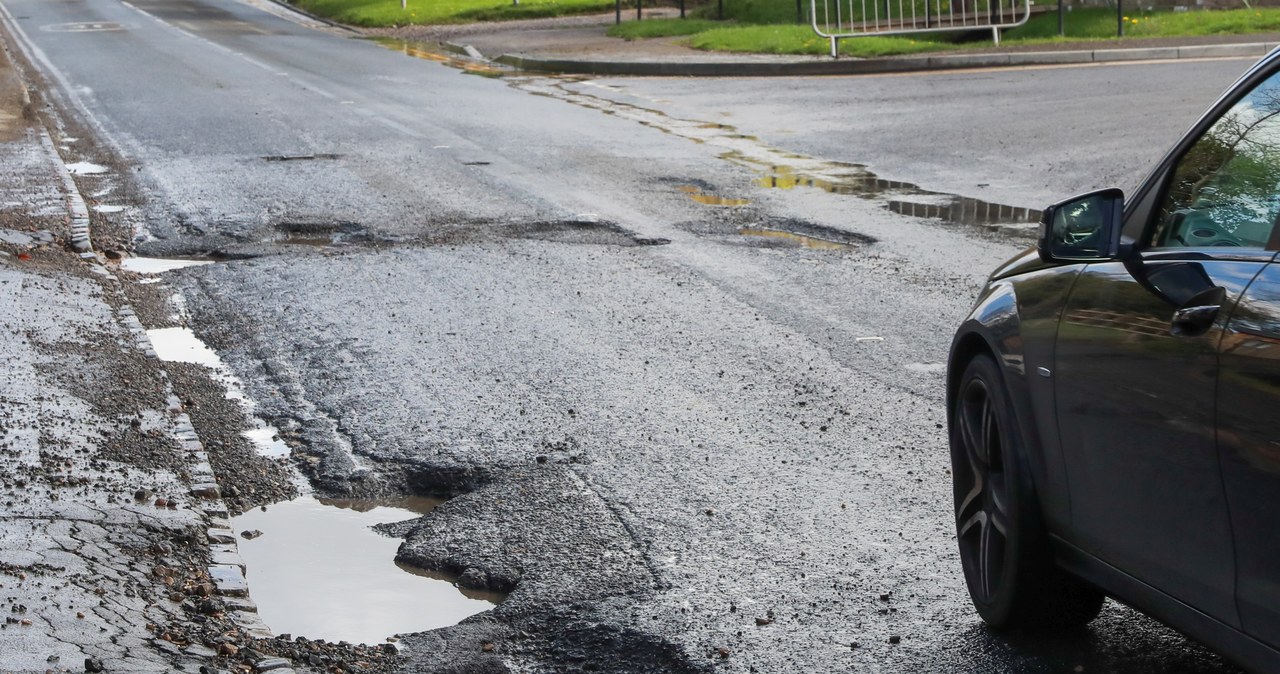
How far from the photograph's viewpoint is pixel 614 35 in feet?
106

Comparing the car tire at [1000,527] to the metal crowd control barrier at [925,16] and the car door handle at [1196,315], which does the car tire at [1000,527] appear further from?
the metal crowd control barrier at [925,16]

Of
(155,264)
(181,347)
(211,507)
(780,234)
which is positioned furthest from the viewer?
(780,234)

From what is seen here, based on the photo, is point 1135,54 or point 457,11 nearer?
point 1135,54

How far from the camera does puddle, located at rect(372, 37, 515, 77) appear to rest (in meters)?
27.0

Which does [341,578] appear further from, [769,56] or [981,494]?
[769,56]

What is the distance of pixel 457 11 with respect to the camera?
41906 millimetres

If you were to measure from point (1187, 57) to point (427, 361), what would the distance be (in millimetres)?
17744

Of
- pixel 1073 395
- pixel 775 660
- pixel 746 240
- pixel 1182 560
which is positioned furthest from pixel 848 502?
pixel 746 240

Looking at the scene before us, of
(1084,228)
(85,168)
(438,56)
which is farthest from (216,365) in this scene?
(438,56)

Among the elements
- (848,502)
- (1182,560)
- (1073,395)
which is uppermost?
(1073,395)

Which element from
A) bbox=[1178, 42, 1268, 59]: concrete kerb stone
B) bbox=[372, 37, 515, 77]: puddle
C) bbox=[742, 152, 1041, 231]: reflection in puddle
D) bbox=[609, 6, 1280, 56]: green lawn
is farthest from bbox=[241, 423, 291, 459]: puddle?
bbox=[372, 37, 515, 77]: puddle

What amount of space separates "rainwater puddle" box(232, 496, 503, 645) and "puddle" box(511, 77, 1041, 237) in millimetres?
6560

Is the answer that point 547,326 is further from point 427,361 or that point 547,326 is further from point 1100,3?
point 1100,3

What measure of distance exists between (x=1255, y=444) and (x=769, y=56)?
76.6 ft
